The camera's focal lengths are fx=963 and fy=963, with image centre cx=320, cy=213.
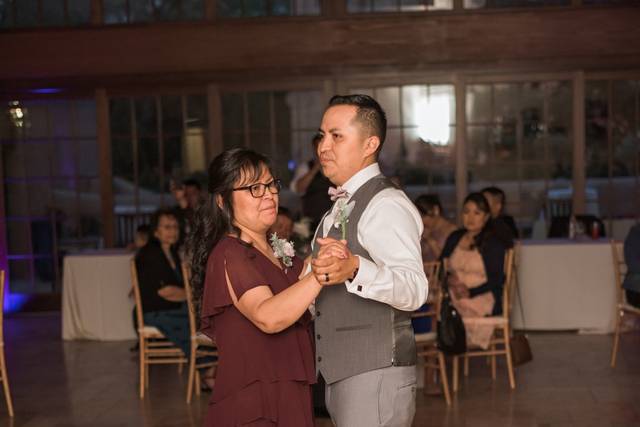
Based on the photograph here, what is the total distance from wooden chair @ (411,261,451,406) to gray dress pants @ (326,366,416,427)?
3.09 metres

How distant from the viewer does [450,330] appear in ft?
18.6

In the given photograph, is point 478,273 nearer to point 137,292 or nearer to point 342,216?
point 137,292

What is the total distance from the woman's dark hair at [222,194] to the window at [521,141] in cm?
710

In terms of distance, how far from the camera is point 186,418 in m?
5.82

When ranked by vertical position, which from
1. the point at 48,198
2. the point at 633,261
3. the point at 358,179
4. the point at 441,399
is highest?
the point at 358,179

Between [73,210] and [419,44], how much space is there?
4.10 meters

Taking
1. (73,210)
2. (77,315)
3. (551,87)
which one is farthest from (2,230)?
(551,87)

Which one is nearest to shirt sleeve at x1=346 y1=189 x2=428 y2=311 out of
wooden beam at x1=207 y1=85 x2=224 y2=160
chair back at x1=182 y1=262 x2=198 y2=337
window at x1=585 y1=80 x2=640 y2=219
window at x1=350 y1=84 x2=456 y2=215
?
chair back at x1=182 y1=262 x2=198 y2=337

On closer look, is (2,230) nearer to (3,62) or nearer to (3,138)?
(3,138)

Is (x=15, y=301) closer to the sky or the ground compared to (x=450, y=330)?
closer to the ground

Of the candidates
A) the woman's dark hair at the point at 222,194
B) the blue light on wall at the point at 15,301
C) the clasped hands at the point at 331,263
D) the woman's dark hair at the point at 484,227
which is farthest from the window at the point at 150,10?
the clasped hands at the point at 331,263

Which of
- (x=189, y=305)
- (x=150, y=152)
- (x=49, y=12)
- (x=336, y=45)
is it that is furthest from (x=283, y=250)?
(x=49, y=12)

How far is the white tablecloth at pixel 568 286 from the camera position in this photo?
806 centimetres

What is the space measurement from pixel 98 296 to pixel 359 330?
20.3 feet
